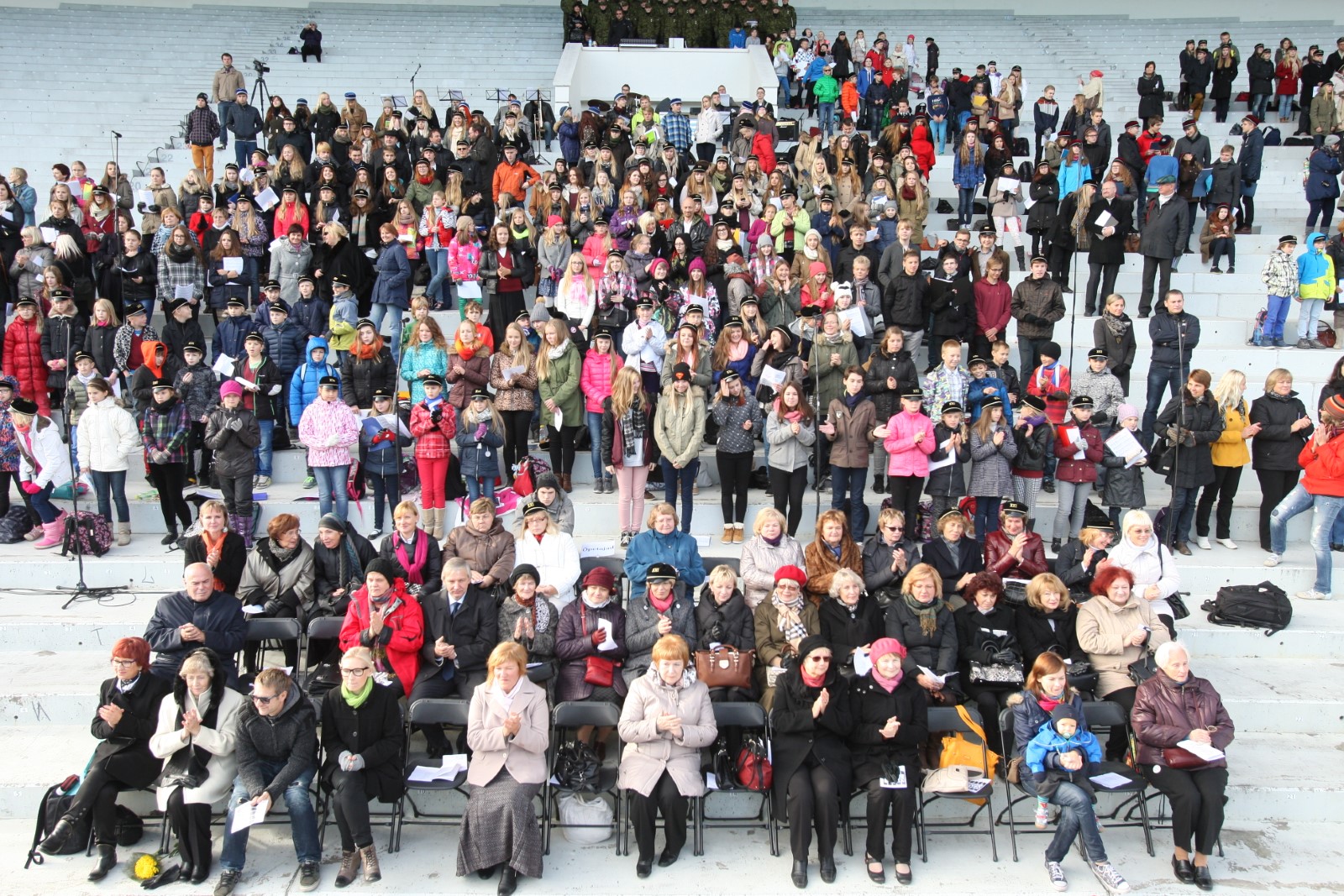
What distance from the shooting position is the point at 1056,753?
6.03 metres

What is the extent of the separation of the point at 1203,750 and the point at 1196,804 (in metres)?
0.28

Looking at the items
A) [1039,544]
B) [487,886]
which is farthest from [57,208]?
[1039,544]

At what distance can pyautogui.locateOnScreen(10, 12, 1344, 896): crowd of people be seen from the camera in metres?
6.00

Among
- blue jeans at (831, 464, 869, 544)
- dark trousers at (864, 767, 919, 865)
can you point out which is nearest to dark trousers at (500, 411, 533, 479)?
blue jeans at (831, 464, 869, 544)

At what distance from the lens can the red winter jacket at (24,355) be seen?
1009 centimetres

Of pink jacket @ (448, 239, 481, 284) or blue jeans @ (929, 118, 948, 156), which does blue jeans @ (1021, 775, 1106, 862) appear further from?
blue jeans @ (929, 118, 948, 156)

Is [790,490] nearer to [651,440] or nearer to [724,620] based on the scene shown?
[651,440]

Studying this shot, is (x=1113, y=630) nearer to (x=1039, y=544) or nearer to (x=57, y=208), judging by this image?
(x=1039, y=544)

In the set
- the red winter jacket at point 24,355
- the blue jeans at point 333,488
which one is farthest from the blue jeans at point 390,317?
the red winter jacket at point 24,355

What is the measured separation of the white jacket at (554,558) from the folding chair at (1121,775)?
3.17 meters

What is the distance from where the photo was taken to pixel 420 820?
631 centimetres

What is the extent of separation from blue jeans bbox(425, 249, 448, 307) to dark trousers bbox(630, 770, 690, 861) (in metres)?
6.92

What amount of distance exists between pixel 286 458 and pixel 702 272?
3.99 meters

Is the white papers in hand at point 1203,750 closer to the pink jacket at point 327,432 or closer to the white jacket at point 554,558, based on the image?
the white jacket at point 554,558
